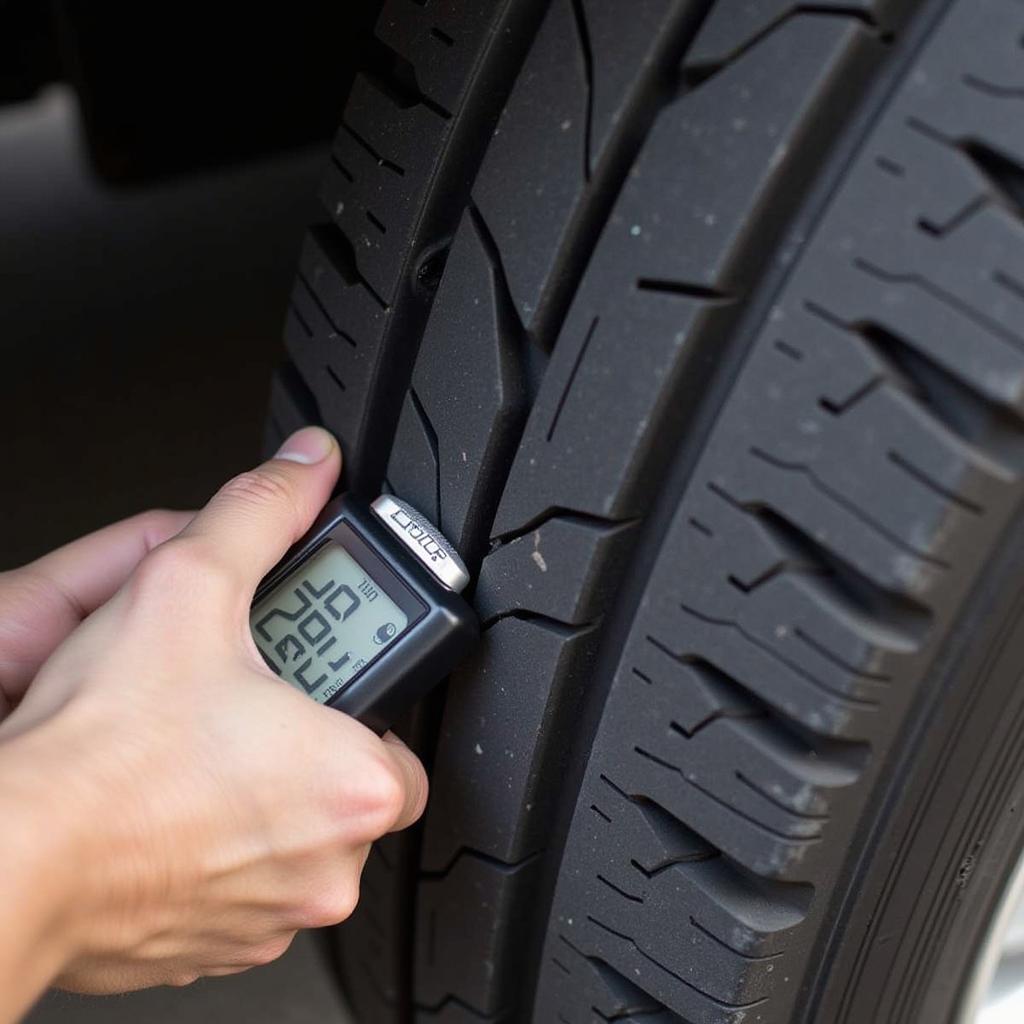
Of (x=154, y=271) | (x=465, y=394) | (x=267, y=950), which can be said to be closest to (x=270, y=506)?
(x=465, y=394)

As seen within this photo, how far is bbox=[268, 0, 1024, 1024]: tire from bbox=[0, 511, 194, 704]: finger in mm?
161

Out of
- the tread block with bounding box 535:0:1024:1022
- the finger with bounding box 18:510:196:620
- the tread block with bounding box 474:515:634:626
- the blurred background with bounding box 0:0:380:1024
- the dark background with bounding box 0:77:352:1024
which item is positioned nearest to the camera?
the tread block with bounding box 535:0:1024:1022

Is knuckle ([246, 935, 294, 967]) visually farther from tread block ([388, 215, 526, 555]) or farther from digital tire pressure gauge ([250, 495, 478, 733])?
tread block ([388, 215, 526, 555])

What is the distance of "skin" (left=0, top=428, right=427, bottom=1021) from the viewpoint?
577 millimetres

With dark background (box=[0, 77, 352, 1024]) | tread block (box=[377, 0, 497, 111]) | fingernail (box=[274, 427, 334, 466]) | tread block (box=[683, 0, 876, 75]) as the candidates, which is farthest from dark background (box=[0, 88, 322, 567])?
tread block (box=[683, 0, 876, 75])

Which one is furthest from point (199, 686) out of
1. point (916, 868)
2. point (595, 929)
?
point (916, 868)

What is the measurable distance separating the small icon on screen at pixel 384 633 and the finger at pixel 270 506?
0.24 ft

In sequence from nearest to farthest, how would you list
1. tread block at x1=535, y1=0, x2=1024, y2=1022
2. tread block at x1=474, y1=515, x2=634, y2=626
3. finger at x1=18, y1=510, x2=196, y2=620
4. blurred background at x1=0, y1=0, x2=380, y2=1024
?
tread block at x1=535, y1=0, x2=1024, y2=1022
tread block at x1=474, y1=515, x2=634, y2=626
finger at x1=18, y1=510, x2=196, y2=620
blurred background at x1=0, y1=0, x2=380, y2=1024

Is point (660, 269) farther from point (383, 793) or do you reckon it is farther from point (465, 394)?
point (383, 793)

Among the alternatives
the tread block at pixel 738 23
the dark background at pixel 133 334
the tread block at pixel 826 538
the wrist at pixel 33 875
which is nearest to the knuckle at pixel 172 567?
the wrist at pixel 33 875

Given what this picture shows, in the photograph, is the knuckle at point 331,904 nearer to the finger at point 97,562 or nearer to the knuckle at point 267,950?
the knuckle at point 267,950

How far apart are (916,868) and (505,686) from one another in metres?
0.23

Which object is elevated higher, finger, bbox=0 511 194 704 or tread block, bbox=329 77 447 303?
tread block, bbox=329 77 447 303

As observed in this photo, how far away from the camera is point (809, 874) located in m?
0.65
